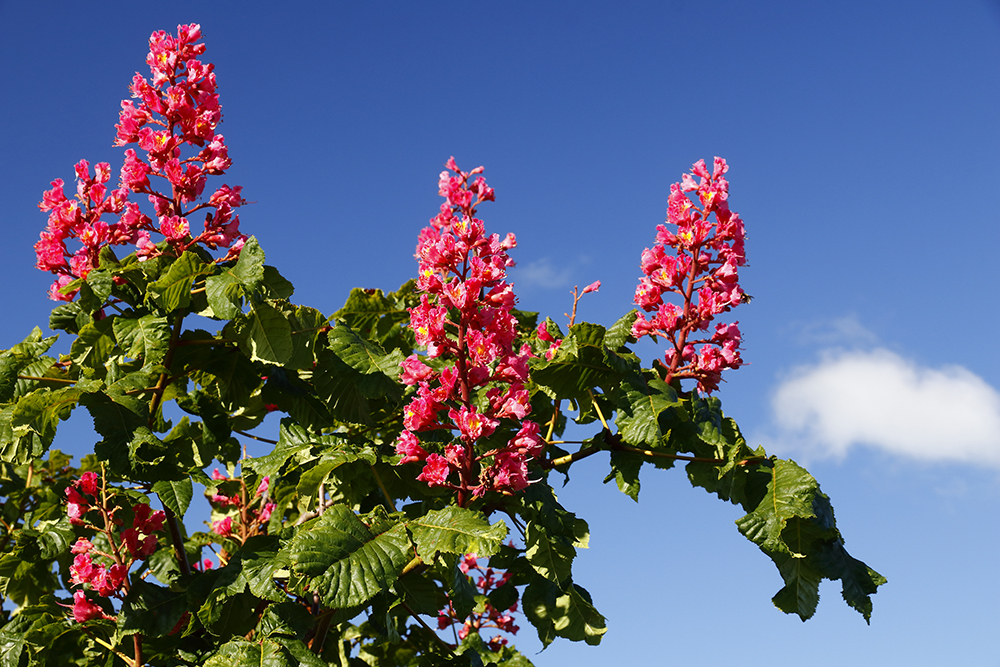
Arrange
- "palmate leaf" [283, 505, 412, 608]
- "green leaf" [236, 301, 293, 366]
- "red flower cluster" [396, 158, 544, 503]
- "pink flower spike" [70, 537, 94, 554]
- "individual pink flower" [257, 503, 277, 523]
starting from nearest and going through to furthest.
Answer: "palmate leaf" [283, 505, 412, 608]
"red flower cluster" [396, 158, 544, 503]
"green leaf" [236, 301, 293, 366]
"pink flower spike" [70, 537, 94, 554]
"individual pink flower" [257, 503, 277, 523]

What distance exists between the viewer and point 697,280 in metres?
3.72

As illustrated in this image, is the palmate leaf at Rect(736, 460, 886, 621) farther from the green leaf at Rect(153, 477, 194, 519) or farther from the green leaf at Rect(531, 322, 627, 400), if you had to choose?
the green leaf at Rect(153, 477, 194, 519)

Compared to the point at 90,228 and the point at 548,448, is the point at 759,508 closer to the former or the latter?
the point at 548,448

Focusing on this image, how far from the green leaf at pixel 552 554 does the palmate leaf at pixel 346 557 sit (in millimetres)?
765

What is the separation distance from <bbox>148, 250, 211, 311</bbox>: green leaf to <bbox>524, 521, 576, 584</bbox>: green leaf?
1.61 meters

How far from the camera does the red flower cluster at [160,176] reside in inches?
142

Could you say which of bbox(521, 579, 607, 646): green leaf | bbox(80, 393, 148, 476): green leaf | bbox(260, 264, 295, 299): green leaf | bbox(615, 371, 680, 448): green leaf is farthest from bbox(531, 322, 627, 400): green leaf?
bbox(80, 393, 148, 476): green leaf

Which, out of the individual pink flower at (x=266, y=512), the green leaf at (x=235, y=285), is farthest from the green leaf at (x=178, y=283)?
the individual pink flower at (x=266, y=512)

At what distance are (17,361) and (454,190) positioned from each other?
200 centimetres

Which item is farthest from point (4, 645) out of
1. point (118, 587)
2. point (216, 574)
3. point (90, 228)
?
point (90, 228)

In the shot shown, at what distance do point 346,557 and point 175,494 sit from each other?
4.26 ft

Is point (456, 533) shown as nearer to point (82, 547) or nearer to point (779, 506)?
point (779, 506)

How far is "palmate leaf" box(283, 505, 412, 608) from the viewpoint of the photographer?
2451mm

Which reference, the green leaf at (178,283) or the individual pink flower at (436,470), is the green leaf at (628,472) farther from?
the green leaf at (178,283)
